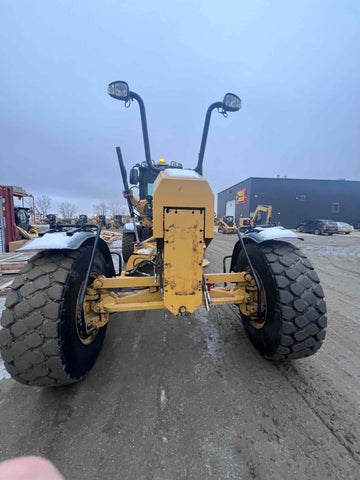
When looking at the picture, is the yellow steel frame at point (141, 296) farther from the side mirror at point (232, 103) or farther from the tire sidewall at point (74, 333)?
the side mirror at point (232, 103)

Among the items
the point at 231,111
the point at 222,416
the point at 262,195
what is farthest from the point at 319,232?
the point at 222,416

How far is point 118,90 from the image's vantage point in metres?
2.56

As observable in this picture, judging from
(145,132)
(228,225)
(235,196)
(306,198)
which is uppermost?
(235,196)

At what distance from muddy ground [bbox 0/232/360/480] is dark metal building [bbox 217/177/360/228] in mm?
33524

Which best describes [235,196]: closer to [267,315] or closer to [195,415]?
[267,315]

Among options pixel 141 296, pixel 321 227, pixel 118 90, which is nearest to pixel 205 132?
pixel 118 90

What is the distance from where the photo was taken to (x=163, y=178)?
1776 millimetres

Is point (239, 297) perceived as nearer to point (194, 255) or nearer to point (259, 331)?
point (259, 331)

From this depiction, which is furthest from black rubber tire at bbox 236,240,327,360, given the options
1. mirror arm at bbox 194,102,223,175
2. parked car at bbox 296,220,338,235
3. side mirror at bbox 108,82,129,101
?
parked car at bbox 296,220,338,235

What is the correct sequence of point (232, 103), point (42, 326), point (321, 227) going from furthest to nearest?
point (321, 227) < point (232, 103) < point (42, 326)

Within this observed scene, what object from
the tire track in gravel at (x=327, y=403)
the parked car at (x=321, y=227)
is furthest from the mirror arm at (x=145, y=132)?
the parked car at (x=321, y=227)

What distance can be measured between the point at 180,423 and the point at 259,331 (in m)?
1.15

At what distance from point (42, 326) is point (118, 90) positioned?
8.36ft

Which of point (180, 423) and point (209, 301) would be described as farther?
point (209, 301)
